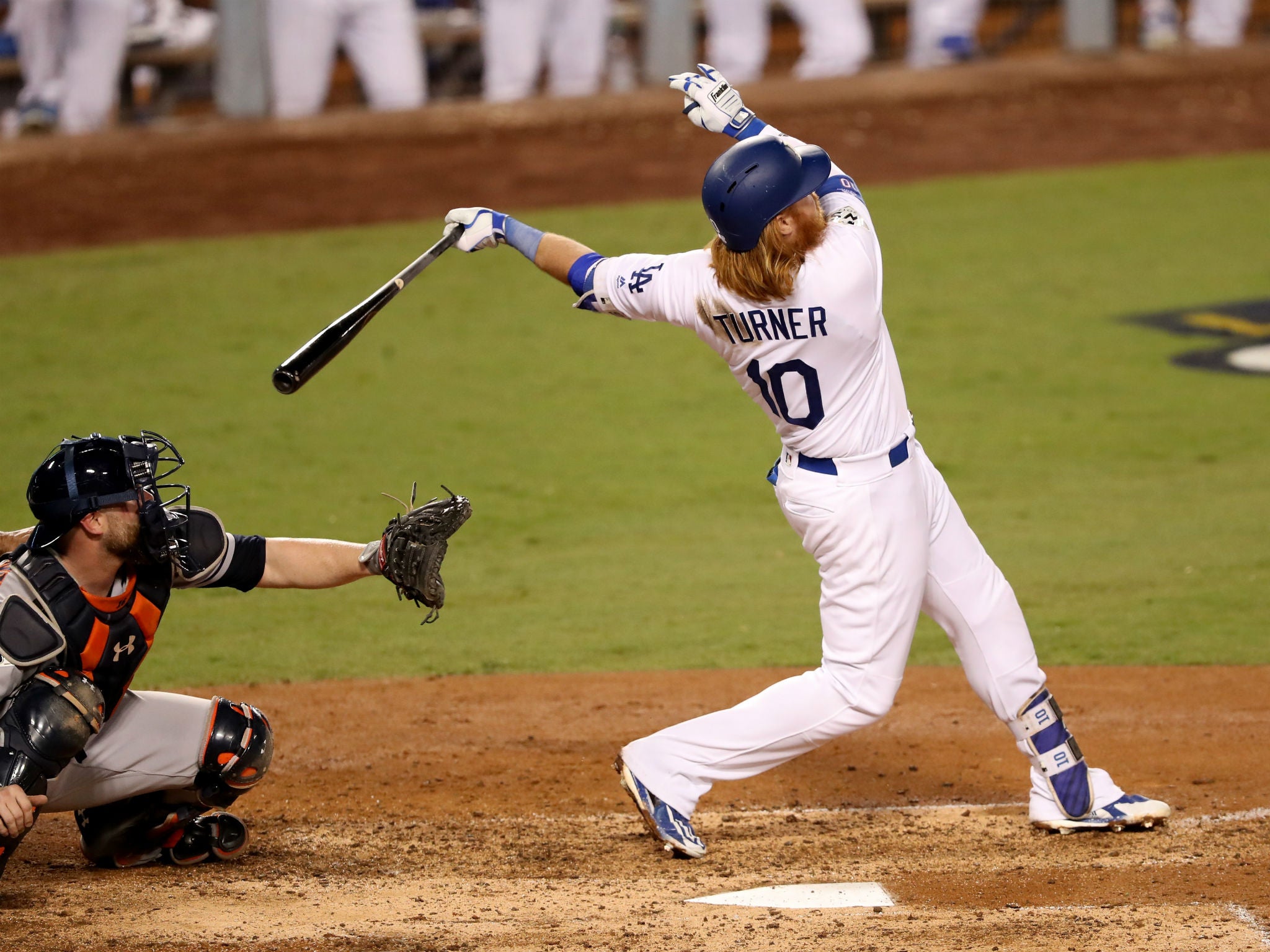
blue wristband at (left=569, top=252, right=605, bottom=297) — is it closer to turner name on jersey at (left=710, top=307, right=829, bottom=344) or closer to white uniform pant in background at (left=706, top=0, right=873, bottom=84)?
turner name on jersey at (left=710, top=307, right=829, bottom=344)

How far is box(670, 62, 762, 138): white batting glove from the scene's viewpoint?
13.5 ft

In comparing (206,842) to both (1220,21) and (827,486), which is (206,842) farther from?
(1220,21)

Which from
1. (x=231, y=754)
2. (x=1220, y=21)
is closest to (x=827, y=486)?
(x=231, y=754)

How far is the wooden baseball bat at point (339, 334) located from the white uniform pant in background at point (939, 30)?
34.0 feet

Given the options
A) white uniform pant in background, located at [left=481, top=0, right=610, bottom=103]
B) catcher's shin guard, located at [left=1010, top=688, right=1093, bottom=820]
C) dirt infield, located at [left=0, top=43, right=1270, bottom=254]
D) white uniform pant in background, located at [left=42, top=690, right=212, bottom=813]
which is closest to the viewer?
white uniform pant in background, located at [left=42, top=690, right=212, bottom=813]

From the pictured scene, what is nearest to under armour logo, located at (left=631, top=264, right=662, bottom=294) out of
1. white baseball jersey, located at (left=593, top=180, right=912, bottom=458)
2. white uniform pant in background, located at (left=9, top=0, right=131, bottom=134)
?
white baseball jersey, located at (left=593, top=180, right=912, bottom=458)

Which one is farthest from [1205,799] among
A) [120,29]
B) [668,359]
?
[120,29]

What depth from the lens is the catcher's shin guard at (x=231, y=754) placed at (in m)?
3.81

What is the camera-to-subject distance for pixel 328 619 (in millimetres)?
6422

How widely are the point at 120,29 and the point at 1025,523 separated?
8.75 metres

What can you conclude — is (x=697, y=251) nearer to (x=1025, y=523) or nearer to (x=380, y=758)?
(x=380, y=758)

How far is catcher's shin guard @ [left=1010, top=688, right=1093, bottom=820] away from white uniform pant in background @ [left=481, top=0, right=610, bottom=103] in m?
10.2

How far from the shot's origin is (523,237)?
Result: 395cm

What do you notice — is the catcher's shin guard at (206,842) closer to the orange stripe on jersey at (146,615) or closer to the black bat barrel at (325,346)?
the orange stripe on jersey at (146,615)
